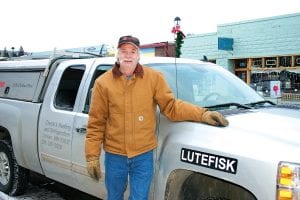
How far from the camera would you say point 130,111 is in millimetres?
3314

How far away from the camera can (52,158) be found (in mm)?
4645

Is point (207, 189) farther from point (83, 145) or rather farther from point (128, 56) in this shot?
point (83, 145)

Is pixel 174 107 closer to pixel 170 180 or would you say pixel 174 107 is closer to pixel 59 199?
pixel 170 180

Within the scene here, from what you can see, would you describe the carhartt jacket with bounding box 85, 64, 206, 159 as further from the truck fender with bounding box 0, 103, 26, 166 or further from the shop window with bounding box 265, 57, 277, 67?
the shop window with bounding box 265, 57, 277, 67

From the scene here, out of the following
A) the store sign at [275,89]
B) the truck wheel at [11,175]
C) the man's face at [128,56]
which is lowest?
the store sign at [275,89]

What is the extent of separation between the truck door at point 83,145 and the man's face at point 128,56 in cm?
91

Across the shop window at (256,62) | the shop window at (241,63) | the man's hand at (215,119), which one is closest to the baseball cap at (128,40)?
the man's hand at (215,119)

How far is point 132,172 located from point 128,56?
2.97 ft

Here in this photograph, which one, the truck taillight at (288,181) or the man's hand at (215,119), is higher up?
the man's hand at (215,119)

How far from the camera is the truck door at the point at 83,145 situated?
4109 millimetres

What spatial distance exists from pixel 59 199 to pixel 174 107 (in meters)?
2.76

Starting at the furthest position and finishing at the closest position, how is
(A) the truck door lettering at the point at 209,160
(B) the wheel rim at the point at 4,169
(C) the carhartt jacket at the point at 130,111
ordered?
(B) the wheel rim at the point at 4,169 → (C) the carhartt jacket at the point at 130,111 → (A) the truck door lettering at the point at 209,160

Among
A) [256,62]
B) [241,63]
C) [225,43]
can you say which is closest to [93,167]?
[256,62]

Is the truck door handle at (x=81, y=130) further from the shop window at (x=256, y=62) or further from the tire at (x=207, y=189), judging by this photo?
the shop window at (x=256, y=62)
